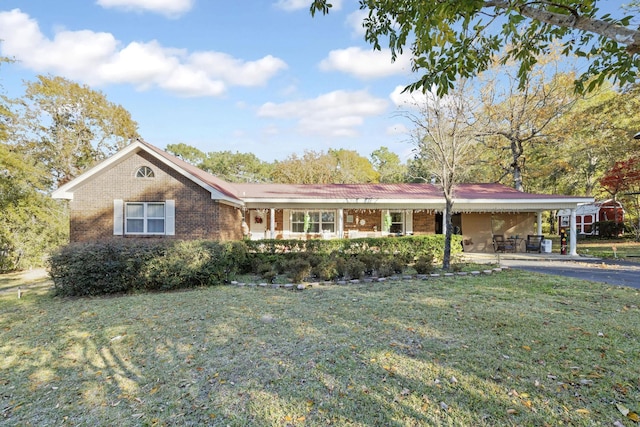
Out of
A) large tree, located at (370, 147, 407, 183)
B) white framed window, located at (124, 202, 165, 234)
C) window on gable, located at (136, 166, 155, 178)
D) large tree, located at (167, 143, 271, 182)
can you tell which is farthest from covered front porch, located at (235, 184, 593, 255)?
large tree, located at (370, 147, 407, 183)

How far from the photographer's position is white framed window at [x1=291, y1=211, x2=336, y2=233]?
18375 millimetres

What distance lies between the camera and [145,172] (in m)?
13.7

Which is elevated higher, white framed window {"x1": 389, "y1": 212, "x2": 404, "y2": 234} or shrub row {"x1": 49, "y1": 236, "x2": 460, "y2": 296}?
white framed window {"x1": 389, "y1": 212, "x2": 404, "y2": 234}

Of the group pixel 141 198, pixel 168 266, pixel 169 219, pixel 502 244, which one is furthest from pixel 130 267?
pixel 502 244

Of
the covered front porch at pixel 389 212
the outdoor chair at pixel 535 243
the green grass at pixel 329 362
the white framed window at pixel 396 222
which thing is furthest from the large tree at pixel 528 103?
the green grass at pixel 329 362

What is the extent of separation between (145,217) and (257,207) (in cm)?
507

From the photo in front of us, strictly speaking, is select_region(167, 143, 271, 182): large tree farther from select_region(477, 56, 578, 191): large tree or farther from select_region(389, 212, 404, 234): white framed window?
select_region(477, 56, 578, 191): large tree

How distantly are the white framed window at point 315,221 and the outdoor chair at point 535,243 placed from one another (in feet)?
33.4

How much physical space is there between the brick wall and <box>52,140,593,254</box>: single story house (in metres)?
0.04

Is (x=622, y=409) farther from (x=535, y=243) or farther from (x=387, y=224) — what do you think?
(x=535, y=243)

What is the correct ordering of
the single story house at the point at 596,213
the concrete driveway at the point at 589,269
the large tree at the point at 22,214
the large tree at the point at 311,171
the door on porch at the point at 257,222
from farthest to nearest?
the large tree at the point at 311,171, the single story house at the point at 596,213, the door on porch at the point at 257,222, the large tree at the point at 22,214, the concrete driveway at the point at 589,269

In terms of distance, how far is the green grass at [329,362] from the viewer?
289 centimetres

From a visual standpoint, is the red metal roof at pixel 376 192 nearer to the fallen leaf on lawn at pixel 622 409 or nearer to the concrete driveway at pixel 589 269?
the concrete driveway at pixel 589 269

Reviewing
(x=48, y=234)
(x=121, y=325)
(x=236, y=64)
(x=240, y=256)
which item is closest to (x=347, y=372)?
(x=121, y=325)
